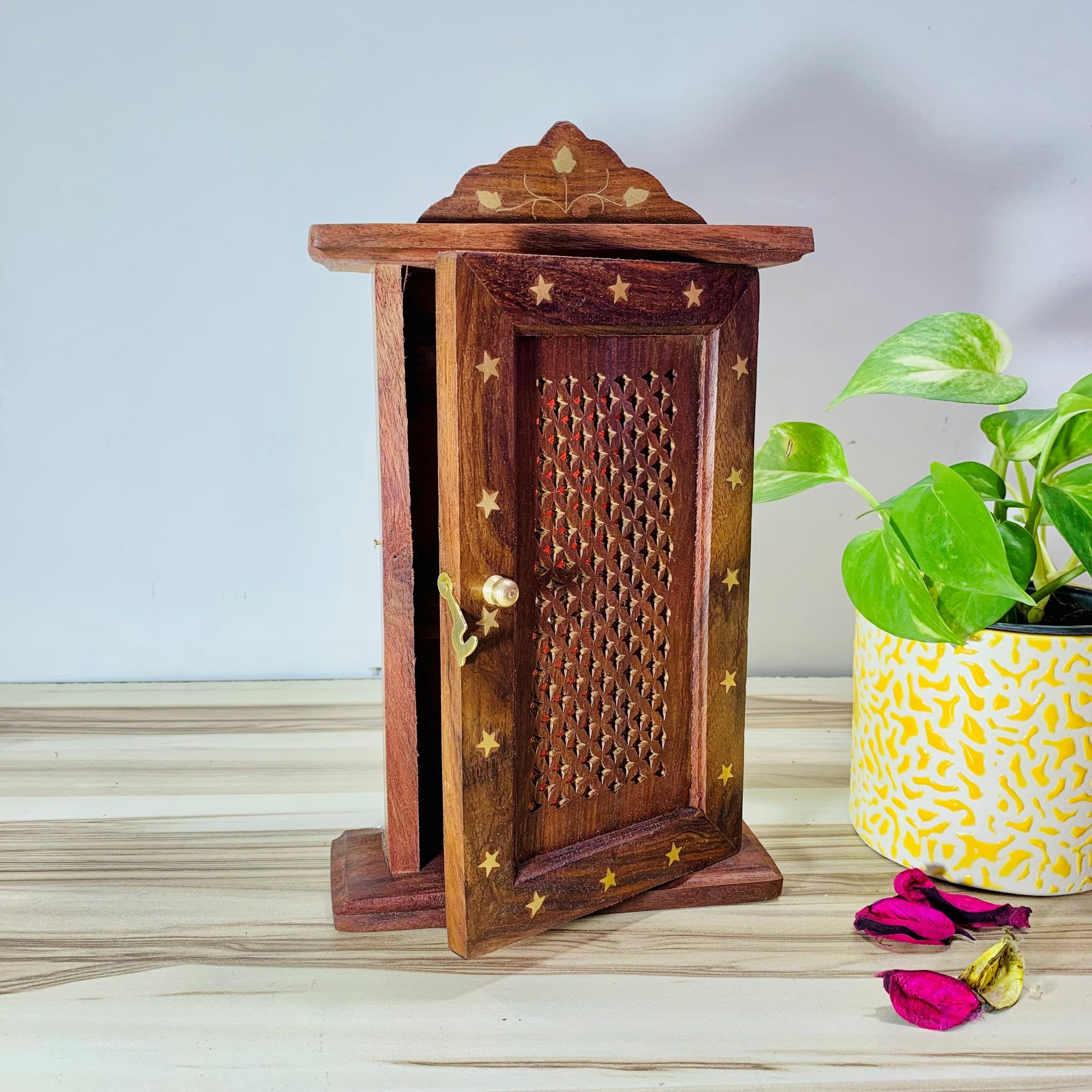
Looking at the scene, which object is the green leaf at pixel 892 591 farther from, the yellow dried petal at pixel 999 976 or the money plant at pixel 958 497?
the yellow dried petal at pixel 999 976

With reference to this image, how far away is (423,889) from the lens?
82 centimetres

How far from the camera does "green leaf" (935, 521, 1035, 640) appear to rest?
0.78 meters

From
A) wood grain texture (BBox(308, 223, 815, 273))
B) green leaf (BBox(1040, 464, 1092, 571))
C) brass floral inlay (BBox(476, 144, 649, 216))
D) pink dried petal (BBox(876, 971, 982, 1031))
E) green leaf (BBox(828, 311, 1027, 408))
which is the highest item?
brass floral inlay (BBox(476, 144, 649, 216))

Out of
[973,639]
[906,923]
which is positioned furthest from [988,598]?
[906,923]

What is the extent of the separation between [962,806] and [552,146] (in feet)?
1.94

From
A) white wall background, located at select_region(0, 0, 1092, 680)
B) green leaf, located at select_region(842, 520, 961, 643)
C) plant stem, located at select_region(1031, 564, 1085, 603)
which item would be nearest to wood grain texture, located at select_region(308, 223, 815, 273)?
green leaf, located at select_region(842, 520, 961, 643)

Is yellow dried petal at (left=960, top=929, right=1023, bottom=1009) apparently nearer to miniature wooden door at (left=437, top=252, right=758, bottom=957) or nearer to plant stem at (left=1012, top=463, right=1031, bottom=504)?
miniature wooden door at (left=437, top=252, right=758, bottom=957)

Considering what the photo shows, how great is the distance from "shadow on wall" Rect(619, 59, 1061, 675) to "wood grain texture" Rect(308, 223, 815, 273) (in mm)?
465

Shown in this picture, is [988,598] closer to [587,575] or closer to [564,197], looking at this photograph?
[587,575]

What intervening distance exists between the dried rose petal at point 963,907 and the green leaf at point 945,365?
0.37 metres

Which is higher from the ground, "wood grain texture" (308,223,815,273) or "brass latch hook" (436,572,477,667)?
"wood grain texture" (308,223,815,273)

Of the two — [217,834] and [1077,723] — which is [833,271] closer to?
[1077,723]

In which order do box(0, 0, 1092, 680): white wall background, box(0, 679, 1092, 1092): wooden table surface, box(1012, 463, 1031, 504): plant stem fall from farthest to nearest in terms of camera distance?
box(0, 0, 1092, 680): white wall background < box(1012, 463, 1031, 504): plant stem < box(0, 679, 1092, 1092): wooden table surface

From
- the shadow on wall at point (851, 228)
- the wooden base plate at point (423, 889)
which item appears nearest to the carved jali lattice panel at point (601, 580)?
the wooden base plate at point (423, 889)
